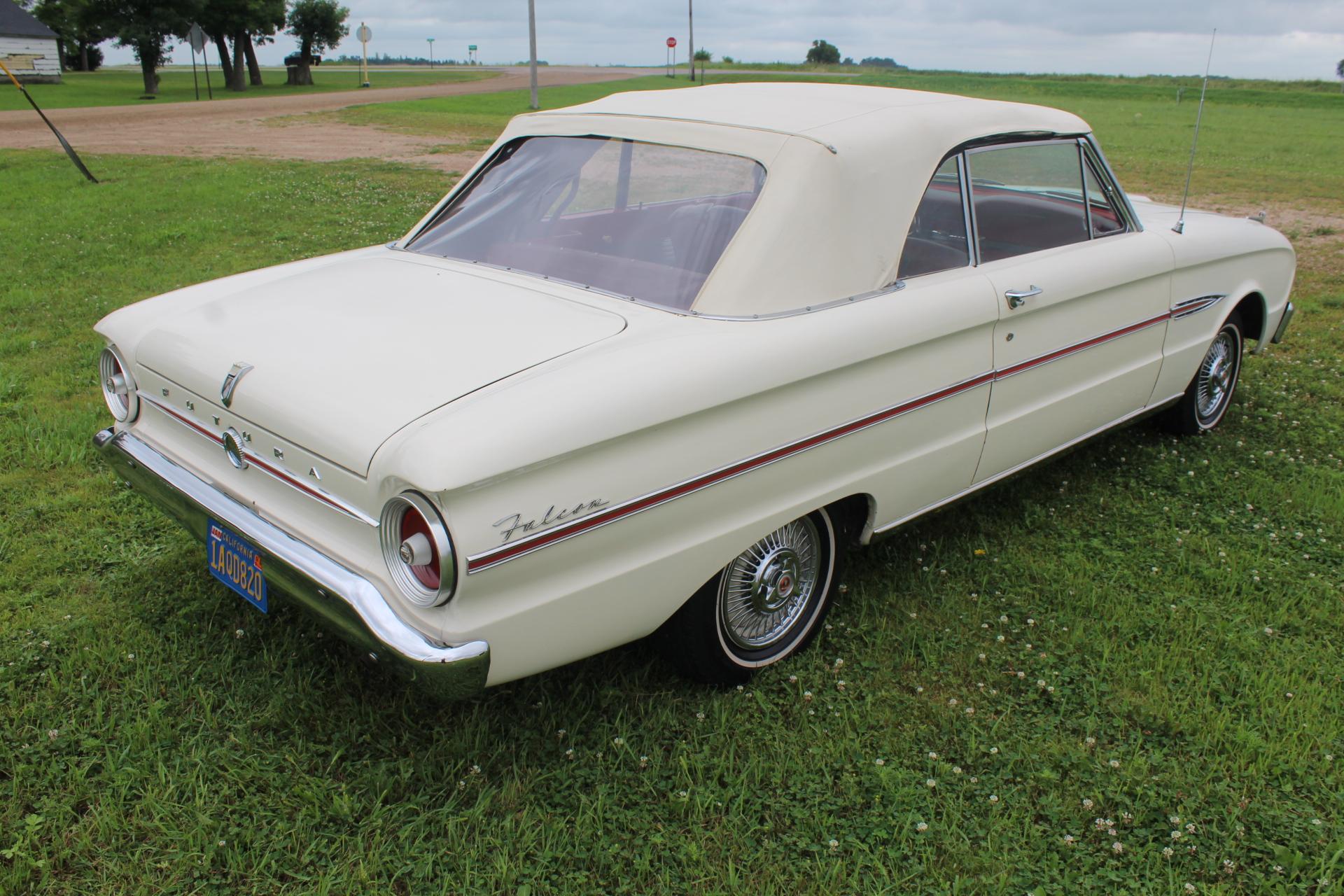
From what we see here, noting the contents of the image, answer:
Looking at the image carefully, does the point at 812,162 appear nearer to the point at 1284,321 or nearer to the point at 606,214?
the point at 606,214

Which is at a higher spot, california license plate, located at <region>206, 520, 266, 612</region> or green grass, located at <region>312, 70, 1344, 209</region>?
green grass, located at <region>312, 70, 1344, 209</region>

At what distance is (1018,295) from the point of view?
3.26 meters

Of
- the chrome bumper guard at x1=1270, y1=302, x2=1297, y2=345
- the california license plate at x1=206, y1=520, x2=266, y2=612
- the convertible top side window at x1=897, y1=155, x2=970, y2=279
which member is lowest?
the california license plate at x1=206, y1=520, x2=266, y2=612

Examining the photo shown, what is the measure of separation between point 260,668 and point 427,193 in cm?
947

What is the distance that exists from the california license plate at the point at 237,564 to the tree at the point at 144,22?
3739 centimetres

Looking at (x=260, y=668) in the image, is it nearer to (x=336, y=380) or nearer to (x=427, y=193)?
(x=336, y=380)

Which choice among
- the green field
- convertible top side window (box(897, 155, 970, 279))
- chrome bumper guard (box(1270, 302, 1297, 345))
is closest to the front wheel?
the green field

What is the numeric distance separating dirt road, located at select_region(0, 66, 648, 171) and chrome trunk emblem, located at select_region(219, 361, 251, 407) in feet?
39.7

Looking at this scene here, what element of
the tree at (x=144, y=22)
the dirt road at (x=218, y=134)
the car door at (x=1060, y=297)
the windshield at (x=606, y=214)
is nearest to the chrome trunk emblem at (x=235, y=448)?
the windshield at (x=606, y=214)

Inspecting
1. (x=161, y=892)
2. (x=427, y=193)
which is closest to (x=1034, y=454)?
(x=161, y=892)

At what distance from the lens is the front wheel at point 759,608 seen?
9.05 feet

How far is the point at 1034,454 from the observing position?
3668 millimetres

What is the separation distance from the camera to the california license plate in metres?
2.58

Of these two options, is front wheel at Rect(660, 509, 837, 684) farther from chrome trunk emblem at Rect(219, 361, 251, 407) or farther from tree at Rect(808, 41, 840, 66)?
tree at Rect(808, 41, 840, 66)
